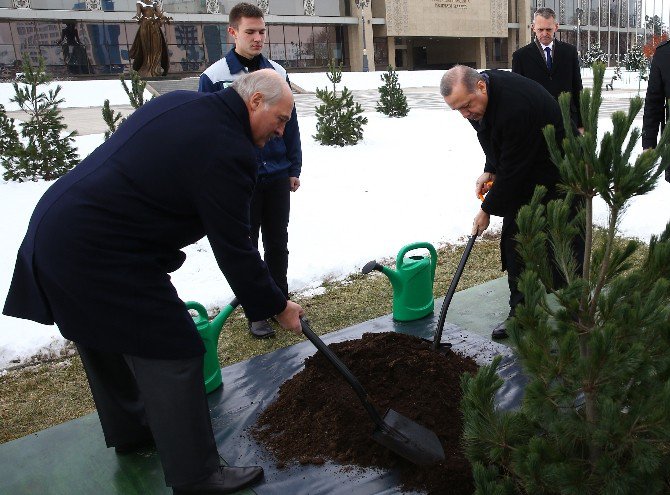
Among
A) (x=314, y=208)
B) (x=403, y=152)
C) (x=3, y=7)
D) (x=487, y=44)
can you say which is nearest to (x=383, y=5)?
(x=487, y=44)

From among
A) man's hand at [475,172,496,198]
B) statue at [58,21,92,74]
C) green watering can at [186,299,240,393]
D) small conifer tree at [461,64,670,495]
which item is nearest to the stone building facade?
statue at [58,21,92,74]

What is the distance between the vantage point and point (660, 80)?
4090 mm

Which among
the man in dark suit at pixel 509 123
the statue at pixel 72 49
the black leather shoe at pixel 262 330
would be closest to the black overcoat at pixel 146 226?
the man in dark suit at pixel 509 123

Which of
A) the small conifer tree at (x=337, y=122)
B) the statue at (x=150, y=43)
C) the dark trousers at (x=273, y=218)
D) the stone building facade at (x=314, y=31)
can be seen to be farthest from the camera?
the stone building facade at (x=314, y=31)

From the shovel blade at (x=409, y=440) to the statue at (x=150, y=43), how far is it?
1887cm

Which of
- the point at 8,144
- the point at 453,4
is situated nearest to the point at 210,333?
the point at 8,144

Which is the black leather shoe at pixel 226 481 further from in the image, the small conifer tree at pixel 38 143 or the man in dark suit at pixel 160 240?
the small conifer tree at pixel 38 143

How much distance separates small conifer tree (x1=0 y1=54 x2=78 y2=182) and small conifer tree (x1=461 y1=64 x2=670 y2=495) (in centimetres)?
798

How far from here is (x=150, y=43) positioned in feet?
66.2

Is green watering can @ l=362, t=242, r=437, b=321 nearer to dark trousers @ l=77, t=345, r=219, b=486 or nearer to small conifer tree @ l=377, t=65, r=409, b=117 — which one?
dark trousers @ l=77, t=345, r=219, b=486

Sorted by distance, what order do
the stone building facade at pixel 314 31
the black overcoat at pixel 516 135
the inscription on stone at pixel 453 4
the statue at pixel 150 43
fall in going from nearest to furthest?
the black overcoat at pixel 516 135 → the statue at pixel 150 43 → the stone building facade at pixel 314 31 → the inscription on stone at pixel 453 4

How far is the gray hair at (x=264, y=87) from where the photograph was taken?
2.01 metres

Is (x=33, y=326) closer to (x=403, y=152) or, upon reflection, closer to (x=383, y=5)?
(x=403, y=152)

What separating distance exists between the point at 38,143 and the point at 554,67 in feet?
22.5
